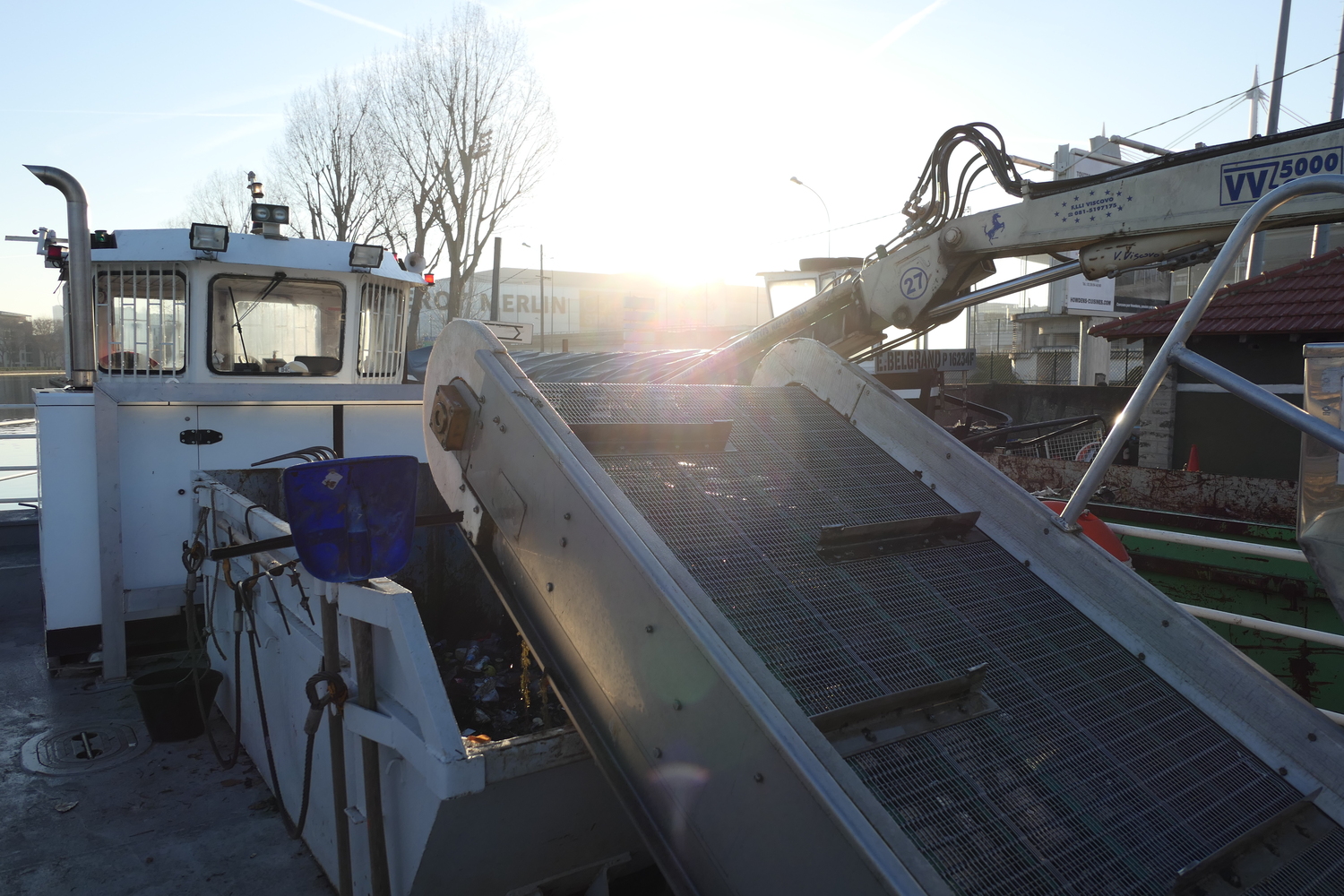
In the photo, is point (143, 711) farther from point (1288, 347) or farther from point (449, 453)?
point (1288, 347)

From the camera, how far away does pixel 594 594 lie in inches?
87.4

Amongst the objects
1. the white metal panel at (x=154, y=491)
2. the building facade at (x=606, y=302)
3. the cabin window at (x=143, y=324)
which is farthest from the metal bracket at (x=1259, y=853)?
the building facade at (x=606, y=302)

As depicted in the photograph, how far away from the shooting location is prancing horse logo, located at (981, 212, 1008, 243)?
5.20m

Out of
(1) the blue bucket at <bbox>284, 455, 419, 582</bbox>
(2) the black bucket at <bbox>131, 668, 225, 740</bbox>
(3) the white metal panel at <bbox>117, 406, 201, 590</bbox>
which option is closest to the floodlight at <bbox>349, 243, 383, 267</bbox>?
(3) the white metal panel at <bbox>117, 406, 201, 590</bbox>

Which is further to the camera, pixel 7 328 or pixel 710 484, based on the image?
pixel 7 328

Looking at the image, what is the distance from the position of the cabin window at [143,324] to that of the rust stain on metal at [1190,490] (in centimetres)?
613

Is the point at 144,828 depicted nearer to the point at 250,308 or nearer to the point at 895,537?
the point at 895,537

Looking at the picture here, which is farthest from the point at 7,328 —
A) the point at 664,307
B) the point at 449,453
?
the point at 449,453

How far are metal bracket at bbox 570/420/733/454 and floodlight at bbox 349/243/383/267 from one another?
Result: 12.6ft

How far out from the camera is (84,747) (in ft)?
13.6

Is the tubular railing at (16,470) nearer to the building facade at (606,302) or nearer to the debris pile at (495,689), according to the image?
the debris pile at (495,689)

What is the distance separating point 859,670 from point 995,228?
3905mm

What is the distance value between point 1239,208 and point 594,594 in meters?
3.90

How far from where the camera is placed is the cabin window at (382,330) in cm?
625
